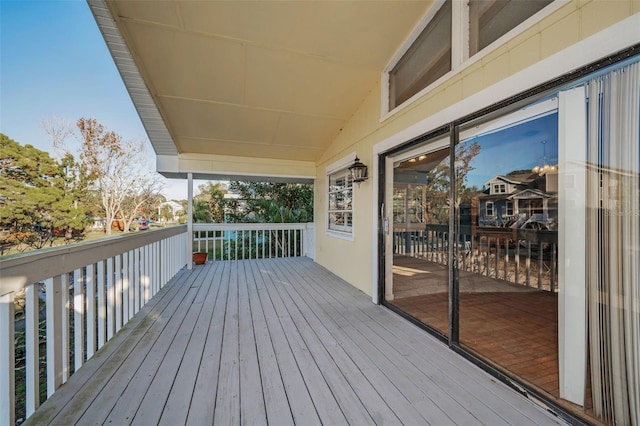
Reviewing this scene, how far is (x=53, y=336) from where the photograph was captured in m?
1.72

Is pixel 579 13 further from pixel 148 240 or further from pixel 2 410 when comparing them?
pixel 148 240

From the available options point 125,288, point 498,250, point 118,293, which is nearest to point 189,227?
point 125,288

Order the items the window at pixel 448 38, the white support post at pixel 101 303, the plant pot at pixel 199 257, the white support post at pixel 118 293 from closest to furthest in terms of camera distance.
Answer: the window at pixel 448 38
the white support post at pixel 101 303
the white support post at pixel 118 293
the plant pot at pixel 199 257

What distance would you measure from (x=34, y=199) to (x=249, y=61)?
530 cm

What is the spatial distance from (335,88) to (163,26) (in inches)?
88.5

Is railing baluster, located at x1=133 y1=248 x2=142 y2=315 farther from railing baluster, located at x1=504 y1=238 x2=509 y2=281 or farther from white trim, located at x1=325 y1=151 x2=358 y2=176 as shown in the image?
railing baluster, located at x1=504 y1=238 x2=509 y2=281

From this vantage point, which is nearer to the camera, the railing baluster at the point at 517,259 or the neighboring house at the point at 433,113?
the neighboring house at the point at 433,113

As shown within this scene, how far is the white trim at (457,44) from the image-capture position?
1760 mm

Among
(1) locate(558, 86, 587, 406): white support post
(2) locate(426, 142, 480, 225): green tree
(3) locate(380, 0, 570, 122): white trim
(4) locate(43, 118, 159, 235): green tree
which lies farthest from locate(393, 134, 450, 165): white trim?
(4) locate(43, 118, 159, 235): green tree

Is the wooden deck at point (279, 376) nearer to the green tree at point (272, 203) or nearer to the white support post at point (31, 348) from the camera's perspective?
the white support post at point (31, 348)

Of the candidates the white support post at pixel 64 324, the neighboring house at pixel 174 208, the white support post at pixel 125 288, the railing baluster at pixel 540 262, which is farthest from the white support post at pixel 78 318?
the neighboring house at pixel 174 208

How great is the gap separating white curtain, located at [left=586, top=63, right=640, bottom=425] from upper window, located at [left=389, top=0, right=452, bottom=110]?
1511mm

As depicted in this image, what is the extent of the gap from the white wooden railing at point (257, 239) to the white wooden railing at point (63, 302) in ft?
10.0

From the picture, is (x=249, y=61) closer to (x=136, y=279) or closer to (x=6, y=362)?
(x=136, y=279)
